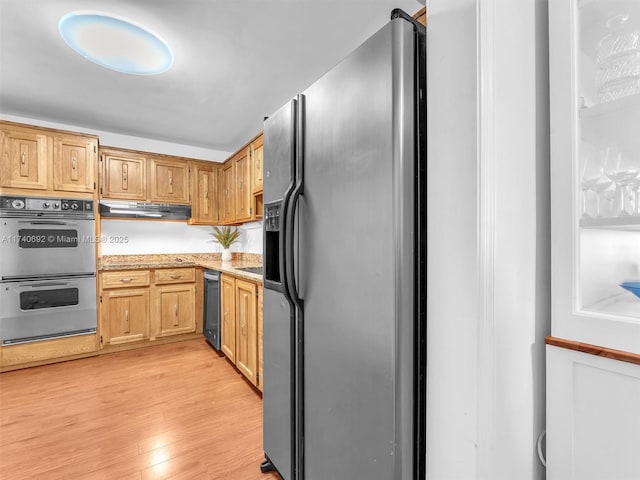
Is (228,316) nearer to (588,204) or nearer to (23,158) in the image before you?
(23,158)

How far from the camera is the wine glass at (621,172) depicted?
786 millimetres

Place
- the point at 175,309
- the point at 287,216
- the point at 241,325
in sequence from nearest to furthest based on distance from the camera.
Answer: the point at 287,216 → the point at 241,325 → the point at 175,309

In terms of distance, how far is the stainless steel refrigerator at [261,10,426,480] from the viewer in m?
0.84

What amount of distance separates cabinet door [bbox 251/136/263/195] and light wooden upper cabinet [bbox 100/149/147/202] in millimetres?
1435

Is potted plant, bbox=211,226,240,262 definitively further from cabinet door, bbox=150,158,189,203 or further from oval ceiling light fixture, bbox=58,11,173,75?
oval ceiling light fixture, bbox=58,11,173,75

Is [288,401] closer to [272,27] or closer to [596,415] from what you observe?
[596,415]

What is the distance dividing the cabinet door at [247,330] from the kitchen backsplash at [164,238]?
1.47 metres

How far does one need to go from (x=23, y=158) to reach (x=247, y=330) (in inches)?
104

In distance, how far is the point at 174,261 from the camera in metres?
3.99

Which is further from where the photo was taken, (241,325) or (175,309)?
(175,309)

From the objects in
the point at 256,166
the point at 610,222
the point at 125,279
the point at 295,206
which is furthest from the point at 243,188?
the point at 610,222

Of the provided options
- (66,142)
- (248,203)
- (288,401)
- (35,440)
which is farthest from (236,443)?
(66,142)

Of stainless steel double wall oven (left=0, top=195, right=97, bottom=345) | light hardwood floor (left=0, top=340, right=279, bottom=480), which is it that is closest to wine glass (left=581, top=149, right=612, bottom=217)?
light hardwood floor (left=0, top=340, right=279, bottom=480)

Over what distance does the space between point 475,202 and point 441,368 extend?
458mm
